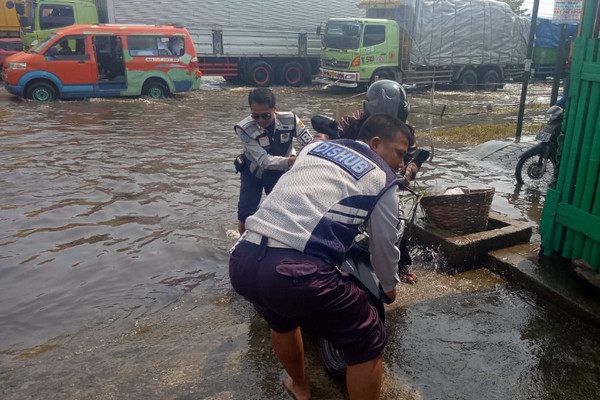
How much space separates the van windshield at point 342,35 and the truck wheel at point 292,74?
2319mm

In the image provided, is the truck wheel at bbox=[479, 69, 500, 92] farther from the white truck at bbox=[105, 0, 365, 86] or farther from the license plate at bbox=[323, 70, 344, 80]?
the license plate at bbox=[323, 70, 344, 80]

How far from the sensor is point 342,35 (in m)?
18.2

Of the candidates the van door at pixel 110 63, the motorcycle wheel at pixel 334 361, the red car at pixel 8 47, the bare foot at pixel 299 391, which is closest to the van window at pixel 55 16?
the red car at pixel 8 47

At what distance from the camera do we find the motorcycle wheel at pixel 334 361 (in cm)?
290

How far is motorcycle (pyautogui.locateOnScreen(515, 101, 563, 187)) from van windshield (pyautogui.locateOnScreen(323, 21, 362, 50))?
12.0 meters

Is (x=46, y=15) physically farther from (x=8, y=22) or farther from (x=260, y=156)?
(x=260, y=156)

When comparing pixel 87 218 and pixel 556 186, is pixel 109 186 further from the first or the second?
pixel 556 186

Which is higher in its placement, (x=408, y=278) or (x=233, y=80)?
(x=233, y=80)

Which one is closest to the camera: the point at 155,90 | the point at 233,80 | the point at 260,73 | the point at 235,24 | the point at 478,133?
the point at 478,133

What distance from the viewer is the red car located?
18.4m

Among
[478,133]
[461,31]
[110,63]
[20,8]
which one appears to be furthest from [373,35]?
[20,8]

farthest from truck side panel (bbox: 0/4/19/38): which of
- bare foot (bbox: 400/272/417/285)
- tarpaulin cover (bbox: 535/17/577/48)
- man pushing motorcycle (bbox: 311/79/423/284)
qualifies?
tarpaulin cover (bbox: 535/17/577/48)

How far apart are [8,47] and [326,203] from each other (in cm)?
2052

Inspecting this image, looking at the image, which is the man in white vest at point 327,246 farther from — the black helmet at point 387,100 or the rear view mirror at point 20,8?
the rear view mirror at point 20,8
